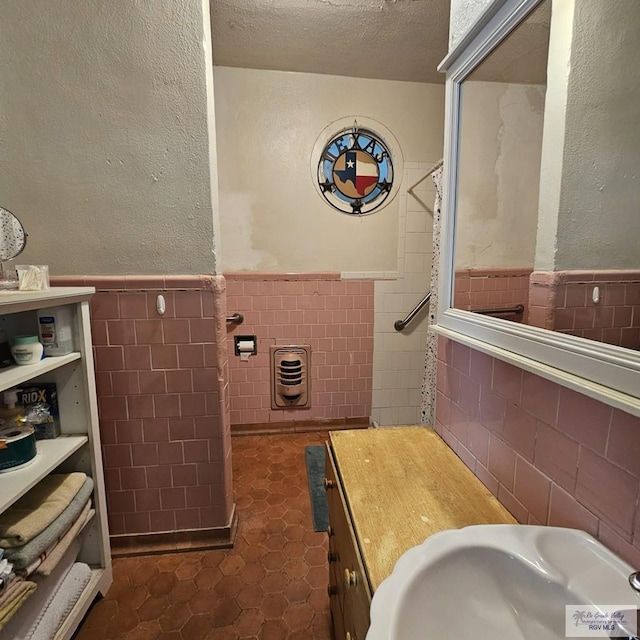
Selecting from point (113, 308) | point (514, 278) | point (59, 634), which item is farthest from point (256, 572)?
point (514, 278)

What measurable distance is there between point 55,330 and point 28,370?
198mm

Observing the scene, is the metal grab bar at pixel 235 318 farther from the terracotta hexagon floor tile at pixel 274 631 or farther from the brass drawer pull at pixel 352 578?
the brass drawer pull at pixel 352 578

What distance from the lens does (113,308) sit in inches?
52.4

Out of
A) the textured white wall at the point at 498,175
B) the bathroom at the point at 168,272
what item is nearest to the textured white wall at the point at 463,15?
the bathroom at the point at 168,272

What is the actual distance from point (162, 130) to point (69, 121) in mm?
324

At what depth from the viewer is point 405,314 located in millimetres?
2545

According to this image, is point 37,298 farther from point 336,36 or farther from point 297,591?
point 336,36

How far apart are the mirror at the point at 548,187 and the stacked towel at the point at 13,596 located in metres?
1.40

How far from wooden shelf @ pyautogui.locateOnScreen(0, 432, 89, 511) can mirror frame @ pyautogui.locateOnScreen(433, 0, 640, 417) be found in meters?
1.25

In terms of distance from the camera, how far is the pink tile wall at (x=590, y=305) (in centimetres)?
62

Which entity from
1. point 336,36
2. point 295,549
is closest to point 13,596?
point 295,549

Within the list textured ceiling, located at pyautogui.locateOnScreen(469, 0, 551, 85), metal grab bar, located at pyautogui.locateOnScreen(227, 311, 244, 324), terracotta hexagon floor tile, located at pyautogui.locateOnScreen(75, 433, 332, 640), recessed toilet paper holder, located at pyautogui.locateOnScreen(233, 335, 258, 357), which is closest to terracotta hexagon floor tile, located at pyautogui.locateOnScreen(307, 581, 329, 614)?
terracotta hexagon floor tile, located at pyautogui.locateOnScreen(75, 433, 332, 640)

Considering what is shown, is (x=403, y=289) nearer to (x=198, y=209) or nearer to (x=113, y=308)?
(x=198, y=209)

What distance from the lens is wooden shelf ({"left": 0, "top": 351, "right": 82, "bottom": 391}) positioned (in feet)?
2.84
